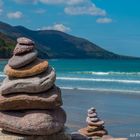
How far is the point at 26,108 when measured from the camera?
1372 centimetres

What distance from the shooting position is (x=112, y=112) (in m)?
27.4

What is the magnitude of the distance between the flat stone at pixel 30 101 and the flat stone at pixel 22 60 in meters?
0.75

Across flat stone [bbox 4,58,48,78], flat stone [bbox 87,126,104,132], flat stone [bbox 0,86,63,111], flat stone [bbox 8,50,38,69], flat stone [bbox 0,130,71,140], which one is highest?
flat stone [bbox 8,50,38,69]

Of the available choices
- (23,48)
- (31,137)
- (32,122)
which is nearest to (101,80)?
(23,48)

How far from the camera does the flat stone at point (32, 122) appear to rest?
44.0ft

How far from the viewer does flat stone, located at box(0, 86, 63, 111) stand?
13578mm

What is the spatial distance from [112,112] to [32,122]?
14301 millimetres

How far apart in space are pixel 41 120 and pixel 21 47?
1.92m

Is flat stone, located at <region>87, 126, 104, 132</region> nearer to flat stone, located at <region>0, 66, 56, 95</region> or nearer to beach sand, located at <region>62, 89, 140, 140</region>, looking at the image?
beach sand, located at <region>62, 89, 140, 140</region>

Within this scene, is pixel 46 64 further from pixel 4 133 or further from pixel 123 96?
pixel 123 96

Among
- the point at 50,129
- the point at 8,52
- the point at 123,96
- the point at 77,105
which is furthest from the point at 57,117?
the point at 8,52

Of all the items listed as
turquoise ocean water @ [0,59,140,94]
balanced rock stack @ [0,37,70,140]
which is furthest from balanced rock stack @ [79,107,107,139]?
turquoise ocean water @ [0,59,140,94]

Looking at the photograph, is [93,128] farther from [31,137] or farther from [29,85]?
[29,85]

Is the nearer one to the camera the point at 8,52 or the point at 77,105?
the point at 77,105
